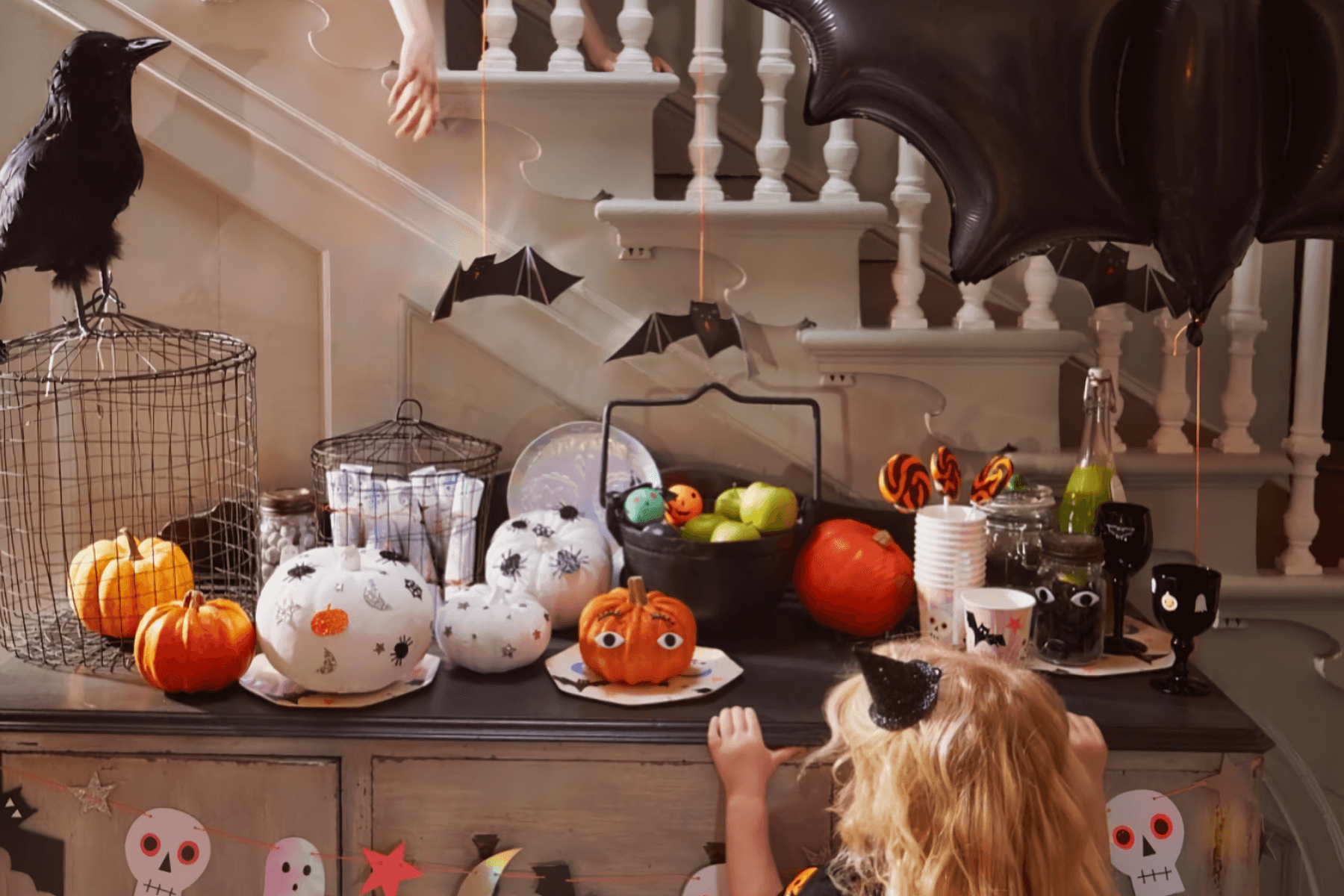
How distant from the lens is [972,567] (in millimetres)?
1449

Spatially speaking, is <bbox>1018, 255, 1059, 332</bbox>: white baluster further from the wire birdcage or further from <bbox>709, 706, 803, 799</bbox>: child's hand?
the wire birdcage

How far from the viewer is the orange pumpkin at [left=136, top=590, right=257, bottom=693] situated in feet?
4.28

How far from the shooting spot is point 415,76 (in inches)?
67.4

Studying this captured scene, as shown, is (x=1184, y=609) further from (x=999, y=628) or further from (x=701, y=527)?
(x=701, y=527)

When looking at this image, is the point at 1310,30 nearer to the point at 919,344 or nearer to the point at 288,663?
the point at 919,344

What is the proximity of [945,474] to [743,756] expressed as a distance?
489mm

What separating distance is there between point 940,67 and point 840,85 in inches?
3.7

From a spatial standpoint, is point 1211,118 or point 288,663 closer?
point 1211,118

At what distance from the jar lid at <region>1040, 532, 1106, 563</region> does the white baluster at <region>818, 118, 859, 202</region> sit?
649 millimetres

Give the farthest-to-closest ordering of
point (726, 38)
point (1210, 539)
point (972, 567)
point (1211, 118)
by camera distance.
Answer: point (726, 38), point (1210, 539), point (972, 567), point (1211, 118)

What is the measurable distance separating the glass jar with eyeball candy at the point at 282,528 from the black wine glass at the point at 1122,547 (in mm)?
1093

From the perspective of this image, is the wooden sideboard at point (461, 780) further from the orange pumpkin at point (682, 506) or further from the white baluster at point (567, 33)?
the white baluster at point (567, 33)

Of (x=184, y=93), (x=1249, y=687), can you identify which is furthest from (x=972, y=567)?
(x=184, y=93)

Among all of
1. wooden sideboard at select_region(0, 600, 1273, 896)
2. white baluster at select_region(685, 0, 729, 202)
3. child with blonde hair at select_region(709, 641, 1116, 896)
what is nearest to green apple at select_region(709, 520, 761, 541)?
wooden sideboard at select_region(0, 600, 1273, 896)
